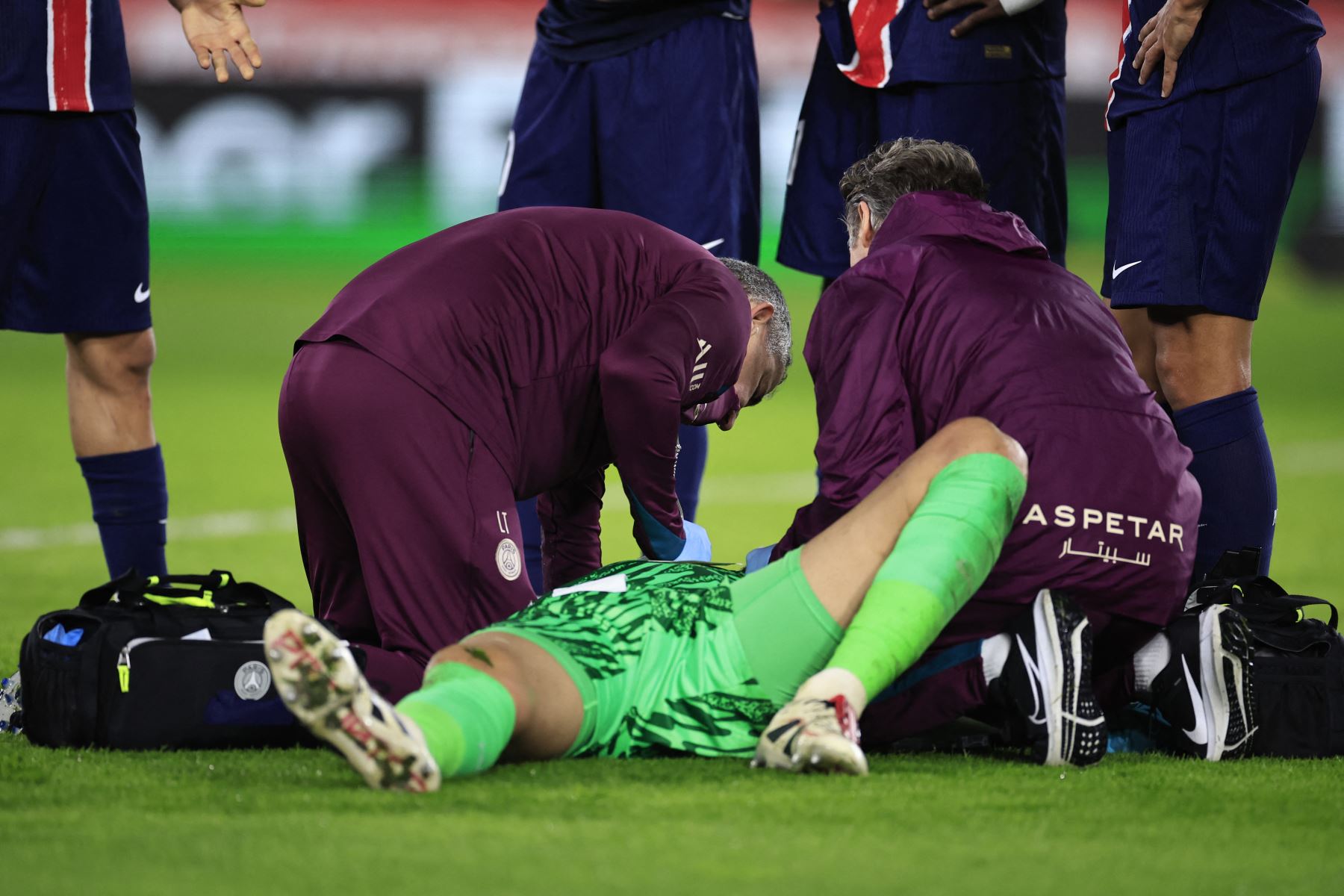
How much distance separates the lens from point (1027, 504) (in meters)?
2.56

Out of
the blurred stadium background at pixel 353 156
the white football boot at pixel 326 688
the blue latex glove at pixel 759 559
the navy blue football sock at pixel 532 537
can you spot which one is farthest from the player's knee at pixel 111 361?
the blurred stadium background at pixel 353 156

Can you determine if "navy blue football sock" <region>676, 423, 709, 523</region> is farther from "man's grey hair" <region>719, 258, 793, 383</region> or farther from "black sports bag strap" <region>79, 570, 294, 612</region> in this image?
"black sports bag strap" <region>79, 570, 294, 612</region>

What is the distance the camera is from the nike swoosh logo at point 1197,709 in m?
2.65

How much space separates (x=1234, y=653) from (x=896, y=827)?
0.82 meters

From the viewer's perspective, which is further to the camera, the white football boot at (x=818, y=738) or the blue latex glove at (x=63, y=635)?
the blue latex glove at (x=63, y=635)

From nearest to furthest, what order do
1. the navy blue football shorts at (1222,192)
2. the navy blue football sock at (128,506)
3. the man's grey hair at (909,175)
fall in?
the man's grey hair at (909,175) < the navy blue football shorts at (1222,192) < the navy blue football sock at (128,506)

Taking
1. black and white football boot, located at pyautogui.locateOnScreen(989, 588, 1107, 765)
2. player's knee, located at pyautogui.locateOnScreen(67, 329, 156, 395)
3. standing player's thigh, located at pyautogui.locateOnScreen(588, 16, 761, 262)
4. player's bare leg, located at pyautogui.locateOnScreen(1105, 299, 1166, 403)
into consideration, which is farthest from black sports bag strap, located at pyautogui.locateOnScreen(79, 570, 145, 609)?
player's bare leg, located at pyautogui.locateOnScreen(1105, 299, 1166, 403)

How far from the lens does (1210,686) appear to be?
2629 mm

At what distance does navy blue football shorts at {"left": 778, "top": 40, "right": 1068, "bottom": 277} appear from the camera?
13.1 ft

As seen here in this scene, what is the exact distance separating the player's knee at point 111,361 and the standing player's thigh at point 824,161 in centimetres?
159

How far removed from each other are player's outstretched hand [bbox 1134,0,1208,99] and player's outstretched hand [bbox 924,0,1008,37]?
1.65 ft

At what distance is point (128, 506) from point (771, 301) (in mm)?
1496

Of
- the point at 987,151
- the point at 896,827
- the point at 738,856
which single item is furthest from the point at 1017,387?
the point at 987,151

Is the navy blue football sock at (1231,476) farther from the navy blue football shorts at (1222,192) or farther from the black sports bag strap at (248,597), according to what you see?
the black sports bag strap at (248,597)
